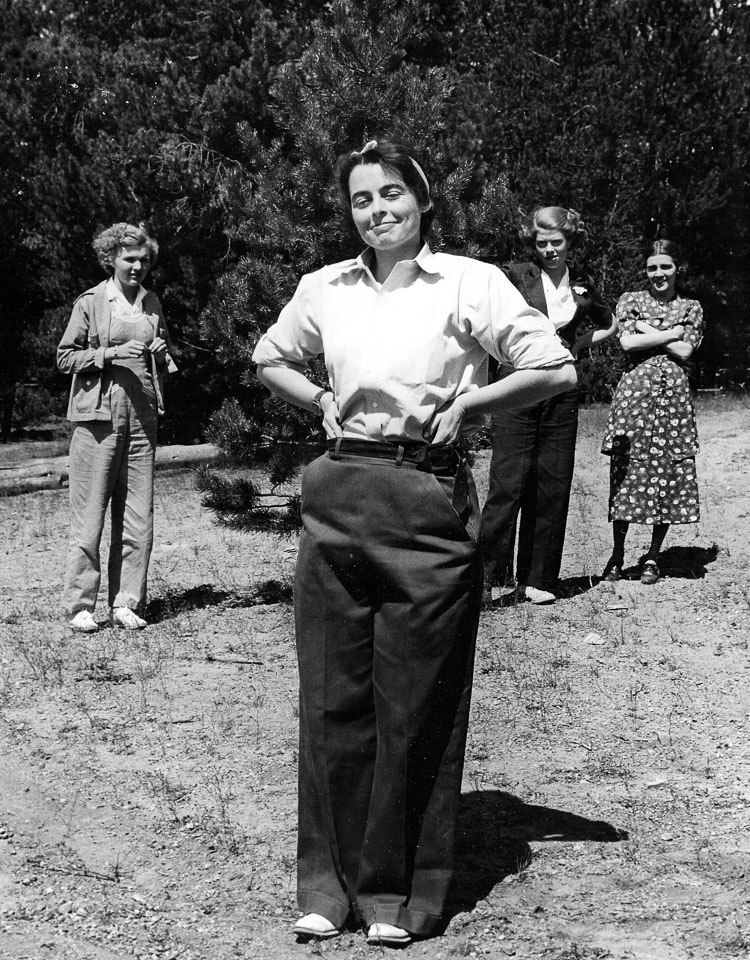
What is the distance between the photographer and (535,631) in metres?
6.72

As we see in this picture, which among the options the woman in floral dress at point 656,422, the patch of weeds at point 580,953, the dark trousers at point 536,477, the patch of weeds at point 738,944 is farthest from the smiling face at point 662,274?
the patch of weeds at point 580,953

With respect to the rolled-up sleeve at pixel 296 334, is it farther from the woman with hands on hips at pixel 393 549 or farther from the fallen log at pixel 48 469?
the fallen log at pixel 48 469

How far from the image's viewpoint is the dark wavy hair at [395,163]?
10.8ft

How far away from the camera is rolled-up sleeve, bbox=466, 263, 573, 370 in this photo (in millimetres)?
3230

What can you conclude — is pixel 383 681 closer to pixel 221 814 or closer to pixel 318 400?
pixel 318 400

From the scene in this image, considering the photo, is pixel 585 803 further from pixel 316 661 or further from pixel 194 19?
pixel 194 19

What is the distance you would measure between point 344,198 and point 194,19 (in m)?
17.6

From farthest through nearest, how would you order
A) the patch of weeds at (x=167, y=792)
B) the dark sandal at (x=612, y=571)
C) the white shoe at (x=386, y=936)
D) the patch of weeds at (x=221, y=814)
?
the dark sandal at (x=612, y=571) < the patch of weeds at (x=167, y=792) < the patch of weeds at (x=221, y=814) < the white shoe at (x=386, y=936)

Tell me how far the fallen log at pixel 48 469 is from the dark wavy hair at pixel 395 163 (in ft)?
33.1

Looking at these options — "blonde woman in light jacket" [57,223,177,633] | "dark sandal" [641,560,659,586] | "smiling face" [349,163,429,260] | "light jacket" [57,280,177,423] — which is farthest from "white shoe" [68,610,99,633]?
"smiling face" [349,163,429,260]

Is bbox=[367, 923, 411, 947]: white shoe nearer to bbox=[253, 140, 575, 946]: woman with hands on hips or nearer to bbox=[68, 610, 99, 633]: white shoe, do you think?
bbox=[253, 140, 575, 946]: woman with hands on hips

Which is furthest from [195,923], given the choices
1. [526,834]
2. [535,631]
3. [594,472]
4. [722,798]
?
[594,472]

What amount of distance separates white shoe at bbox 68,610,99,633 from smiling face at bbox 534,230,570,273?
314 cm

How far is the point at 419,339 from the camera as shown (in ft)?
10.5
